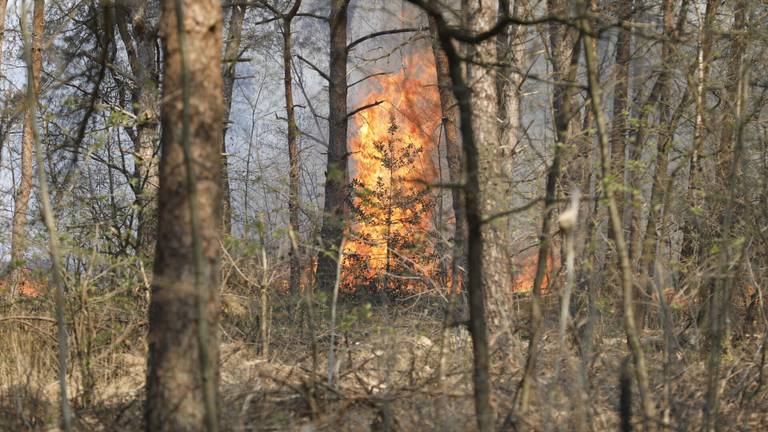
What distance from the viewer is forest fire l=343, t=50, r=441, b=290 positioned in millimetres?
17047

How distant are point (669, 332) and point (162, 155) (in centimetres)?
334

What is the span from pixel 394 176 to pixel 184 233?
15.7 meters

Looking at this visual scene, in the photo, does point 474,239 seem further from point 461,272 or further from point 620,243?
point 461,272

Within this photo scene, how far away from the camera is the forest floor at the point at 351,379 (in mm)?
5500

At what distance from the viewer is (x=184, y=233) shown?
15.5 feet

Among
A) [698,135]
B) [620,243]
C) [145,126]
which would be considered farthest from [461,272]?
[620,243]

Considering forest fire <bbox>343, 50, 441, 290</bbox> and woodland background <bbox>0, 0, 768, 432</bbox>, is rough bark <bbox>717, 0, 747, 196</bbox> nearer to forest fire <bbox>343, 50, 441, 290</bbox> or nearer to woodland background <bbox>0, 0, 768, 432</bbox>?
woodland background <bbox>0, 0, 768, 432</bbox>

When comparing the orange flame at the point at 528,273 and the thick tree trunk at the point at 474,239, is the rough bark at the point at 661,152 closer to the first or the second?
the orange flame at the point at 528,273

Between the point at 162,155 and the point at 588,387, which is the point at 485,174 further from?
the point at 162,155

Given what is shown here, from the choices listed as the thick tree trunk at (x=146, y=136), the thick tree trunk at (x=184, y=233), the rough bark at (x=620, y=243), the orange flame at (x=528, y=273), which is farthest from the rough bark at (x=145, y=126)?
the rough bark at (x=620, y=243)

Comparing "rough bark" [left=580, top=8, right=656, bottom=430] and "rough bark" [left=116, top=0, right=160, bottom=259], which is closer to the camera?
"rough bark" [left=580, top=8, right=656, bottom=430]

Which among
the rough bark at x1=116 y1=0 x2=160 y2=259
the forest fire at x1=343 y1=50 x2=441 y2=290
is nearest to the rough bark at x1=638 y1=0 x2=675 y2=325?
the forest fire at x1=343 y1=50 x2=441 y2=290

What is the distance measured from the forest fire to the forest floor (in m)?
4.57

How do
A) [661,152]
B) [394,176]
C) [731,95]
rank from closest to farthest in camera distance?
[731,95], [661,152], [394,176]
